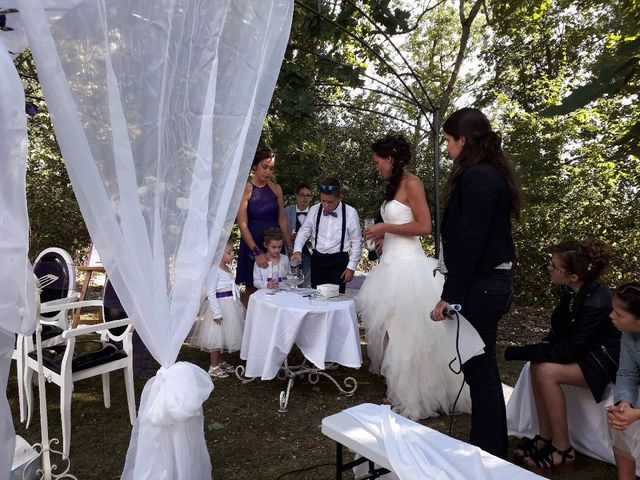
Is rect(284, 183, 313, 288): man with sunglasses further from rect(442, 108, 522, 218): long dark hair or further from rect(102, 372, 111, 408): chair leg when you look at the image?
rect(442, 108, 522, 218): long dark hair

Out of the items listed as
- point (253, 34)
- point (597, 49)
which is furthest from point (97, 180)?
point (597, 49)

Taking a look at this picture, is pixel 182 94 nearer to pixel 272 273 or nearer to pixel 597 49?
pixel 272 273

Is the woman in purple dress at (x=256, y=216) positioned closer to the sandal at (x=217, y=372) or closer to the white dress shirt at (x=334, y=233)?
the white dress shirt at (x=334, y=233)

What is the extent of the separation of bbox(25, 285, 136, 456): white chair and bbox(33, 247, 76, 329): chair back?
19.7 inches

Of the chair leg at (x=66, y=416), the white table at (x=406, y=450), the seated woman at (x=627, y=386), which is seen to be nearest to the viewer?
the white table at (x=406, y=450)

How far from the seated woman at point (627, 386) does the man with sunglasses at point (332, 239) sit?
7.06 feet

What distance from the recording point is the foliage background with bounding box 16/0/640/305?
3.61 meters

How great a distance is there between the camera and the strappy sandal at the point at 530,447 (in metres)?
2.64

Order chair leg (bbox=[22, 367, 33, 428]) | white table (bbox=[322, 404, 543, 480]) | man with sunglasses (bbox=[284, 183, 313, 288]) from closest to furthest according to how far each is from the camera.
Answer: white table (bbox=[322, 404, 543, 480])
chair leg (bbox=[22, 367, 33, 428])
man with sunglasses (bbox=[284, 183, 313, 288])

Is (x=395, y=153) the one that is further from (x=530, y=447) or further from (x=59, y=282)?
(x=59, y=282)

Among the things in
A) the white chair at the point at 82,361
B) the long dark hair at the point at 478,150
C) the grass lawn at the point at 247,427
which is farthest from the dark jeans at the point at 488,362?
the white chair at the point at 82,361

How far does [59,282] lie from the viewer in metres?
3.80

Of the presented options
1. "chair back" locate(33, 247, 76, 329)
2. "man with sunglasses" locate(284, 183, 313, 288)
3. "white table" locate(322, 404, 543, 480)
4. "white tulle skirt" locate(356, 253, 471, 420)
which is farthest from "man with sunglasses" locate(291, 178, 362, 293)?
"white table" locate(322, 404, 543, 480)

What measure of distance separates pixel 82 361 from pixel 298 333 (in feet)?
4.42
